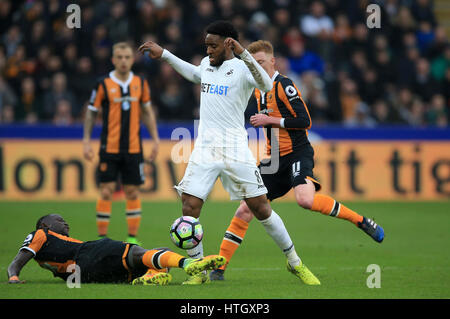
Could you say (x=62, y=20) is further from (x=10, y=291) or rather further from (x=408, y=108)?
(x=10, y=291)

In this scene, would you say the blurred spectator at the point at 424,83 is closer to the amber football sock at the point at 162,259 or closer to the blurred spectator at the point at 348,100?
the blurred spectator at the point at 348,100

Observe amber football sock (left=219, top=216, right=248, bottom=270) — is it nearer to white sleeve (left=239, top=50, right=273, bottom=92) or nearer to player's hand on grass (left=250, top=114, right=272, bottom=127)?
player's hand on grass (left=250, top=114, right=272, bottom=127)

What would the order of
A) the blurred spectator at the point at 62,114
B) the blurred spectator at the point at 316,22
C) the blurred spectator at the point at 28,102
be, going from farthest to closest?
the blurred spectator at the point at 316,22, the blurred spectator at the point at 28,102, the blurred spectator at the point at 62,114

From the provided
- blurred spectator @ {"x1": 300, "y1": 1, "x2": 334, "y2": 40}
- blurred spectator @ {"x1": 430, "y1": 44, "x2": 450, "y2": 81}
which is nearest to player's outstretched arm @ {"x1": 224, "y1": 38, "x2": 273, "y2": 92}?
blurred spectator @ {"x1": 300, "y1": 1, "x2": 334, "y2": 40}

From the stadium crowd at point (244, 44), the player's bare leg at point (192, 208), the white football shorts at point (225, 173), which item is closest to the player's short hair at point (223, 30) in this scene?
the white football shorts at point (225, 173)

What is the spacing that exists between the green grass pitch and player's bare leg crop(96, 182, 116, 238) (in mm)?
190

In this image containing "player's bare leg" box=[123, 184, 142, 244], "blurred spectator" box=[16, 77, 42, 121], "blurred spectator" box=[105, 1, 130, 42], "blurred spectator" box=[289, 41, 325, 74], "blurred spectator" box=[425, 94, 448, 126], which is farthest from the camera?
"blurred spectator" box=[289, 41, 325, 74]

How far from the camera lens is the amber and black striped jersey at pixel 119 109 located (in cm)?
1061

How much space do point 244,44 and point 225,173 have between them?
1083 centimetres

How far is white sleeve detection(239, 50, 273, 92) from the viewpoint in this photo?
260 inches

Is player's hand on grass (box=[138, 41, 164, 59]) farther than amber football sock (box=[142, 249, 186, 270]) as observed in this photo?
Yes

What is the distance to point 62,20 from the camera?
1770cm

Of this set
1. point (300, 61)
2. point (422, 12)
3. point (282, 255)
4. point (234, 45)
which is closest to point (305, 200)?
point (234, 45)
